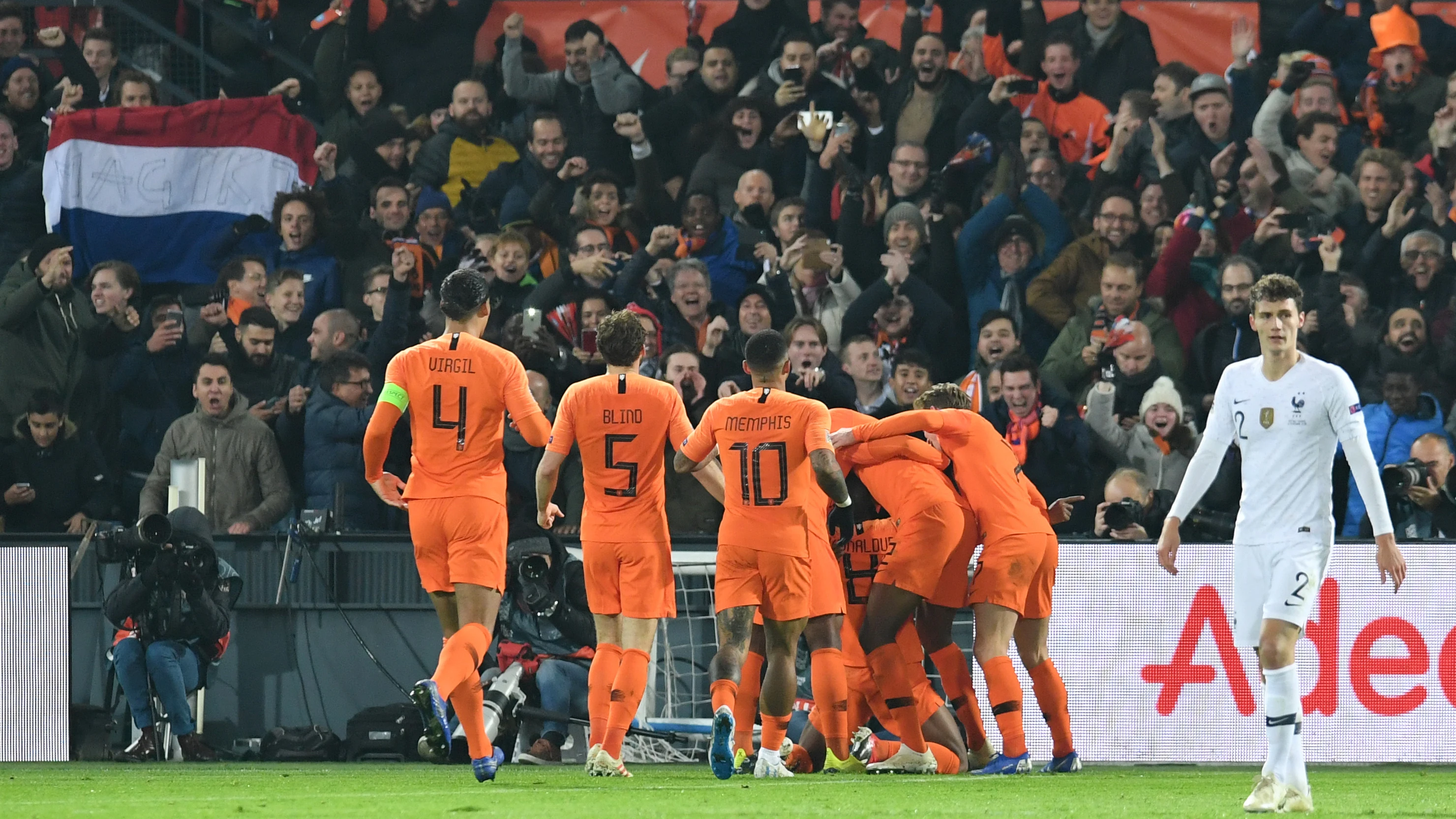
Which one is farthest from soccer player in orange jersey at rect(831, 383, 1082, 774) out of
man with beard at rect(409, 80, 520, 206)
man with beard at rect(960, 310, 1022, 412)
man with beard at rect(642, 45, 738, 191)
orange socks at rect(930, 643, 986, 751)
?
man with beard at rect(409, 80, 520, 206)

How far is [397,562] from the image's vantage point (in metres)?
12.1

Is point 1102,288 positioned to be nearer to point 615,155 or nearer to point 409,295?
point 615,155

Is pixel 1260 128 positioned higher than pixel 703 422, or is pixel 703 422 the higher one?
pixel 1260 128

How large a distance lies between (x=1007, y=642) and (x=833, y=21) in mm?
6885

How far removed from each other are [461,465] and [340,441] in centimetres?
461

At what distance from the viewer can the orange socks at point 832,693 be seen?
9.74 meters

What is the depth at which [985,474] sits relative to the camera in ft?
33.5

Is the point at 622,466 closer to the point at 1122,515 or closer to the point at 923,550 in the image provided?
the point at 923,550

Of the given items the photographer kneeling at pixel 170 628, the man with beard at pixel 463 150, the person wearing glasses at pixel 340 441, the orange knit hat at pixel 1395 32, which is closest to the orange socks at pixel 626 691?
the photographer kneeling at pixel 170 628

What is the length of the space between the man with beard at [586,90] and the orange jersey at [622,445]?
598 cm

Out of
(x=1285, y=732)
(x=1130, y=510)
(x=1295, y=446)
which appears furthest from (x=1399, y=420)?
(x=1285, y=732)

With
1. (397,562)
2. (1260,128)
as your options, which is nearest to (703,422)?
(397,562)

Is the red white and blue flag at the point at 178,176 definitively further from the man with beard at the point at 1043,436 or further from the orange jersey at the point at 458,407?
the orange jersey at the point at 458,407

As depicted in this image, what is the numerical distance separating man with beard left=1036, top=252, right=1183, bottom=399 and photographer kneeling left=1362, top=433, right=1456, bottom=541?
2.01 metres
